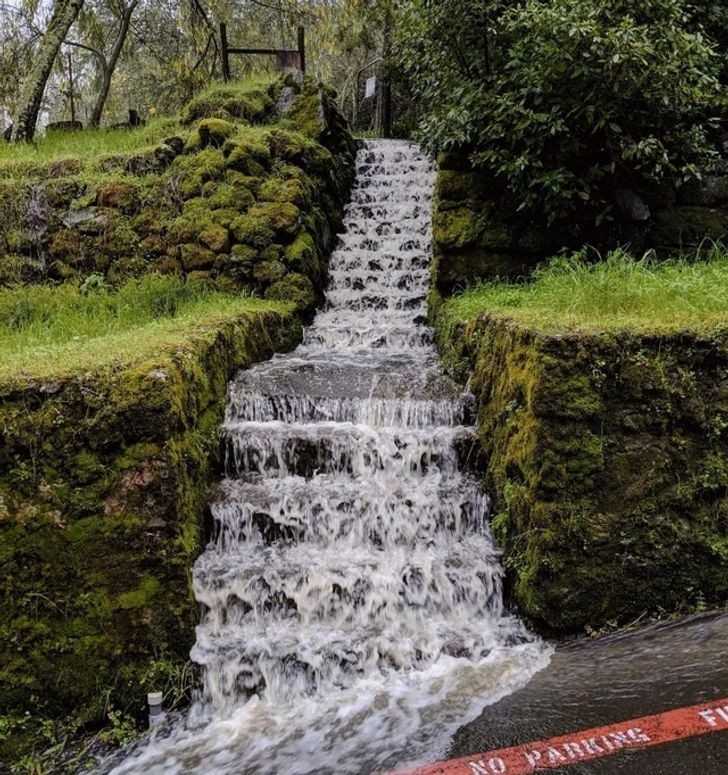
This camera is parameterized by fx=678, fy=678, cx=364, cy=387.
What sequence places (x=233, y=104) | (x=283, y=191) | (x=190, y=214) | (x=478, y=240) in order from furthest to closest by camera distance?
(x=233, y=104) → (x=283, y=191) → (x=190, y=214) → (x=478, y=240)

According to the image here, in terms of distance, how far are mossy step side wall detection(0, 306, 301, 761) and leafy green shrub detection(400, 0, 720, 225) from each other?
4772 millimetres

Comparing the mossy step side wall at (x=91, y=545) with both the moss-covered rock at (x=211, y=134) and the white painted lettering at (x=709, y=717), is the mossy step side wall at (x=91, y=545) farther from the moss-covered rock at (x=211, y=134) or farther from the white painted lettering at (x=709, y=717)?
the moss-covered rock at (x=211, y=134)

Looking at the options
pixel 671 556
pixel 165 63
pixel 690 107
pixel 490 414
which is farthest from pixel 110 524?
pixel 165 63

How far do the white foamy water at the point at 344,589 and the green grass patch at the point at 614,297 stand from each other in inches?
40.3

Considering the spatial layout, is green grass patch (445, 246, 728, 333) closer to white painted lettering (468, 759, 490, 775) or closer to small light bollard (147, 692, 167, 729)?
white painted lettering (468, 759, 490, 775)

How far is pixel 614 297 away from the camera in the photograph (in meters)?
5.17

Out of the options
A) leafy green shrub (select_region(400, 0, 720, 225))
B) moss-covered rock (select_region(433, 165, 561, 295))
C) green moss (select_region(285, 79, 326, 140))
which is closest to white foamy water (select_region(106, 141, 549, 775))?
→ moss-covered rock (select_region(433, 165, 561, 295))

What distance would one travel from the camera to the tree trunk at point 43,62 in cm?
1136

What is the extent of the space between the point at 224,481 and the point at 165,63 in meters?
14.7

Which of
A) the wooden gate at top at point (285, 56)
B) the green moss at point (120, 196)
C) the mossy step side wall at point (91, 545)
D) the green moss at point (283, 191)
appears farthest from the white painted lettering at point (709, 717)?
the wooden gate at top at point (285, 56)

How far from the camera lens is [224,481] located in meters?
5.26

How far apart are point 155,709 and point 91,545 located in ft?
3.36

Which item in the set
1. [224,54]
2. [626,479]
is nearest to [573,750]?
[626,479]

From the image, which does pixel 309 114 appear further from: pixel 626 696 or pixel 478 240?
pixel 626 696
